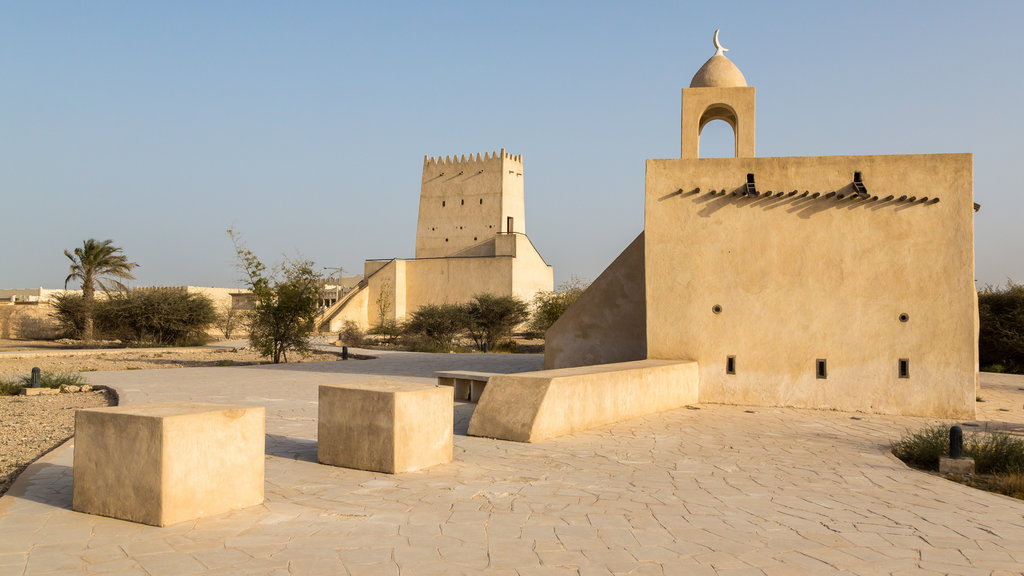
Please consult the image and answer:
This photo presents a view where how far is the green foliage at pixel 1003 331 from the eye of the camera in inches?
896

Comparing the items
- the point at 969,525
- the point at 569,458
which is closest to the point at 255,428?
the point at 569,458

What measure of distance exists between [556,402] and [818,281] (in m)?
5.72

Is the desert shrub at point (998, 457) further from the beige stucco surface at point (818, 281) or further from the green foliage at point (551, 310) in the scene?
the green foliage at point (551, 310)

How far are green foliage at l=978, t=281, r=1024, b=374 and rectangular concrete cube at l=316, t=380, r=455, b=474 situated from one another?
844 inches

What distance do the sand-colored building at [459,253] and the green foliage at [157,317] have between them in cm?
1404

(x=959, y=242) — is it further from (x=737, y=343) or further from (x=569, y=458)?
(x=569, y=458)

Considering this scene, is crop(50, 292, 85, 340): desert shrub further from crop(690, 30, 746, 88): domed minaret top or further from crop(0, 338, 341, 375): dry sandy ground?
crop(690, 30, 746, 88): domed minaret top

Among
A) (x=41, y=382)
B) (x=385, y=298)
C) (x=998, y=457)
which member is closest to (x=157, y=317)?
(x=41, y=382)

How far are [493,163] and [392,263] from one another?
376 inches

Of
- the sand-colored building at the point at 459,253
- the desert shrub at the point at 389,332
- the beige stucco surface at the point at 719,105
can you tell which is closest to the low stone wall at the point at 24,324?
the sand-colored building at the point at 459,253

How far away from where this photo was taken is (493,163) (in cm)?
5106

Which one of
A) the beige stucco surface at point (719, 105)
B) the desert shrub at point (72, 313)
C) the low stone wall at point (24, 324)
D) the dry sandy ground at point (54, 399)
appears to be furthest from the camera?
the low stone wall at point (24, 324)

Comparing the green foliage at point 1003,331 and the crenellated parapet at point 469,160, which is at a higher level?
the crenellated parapet at point 469,160

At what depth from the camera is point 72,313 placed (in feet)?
115
